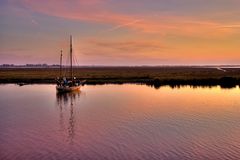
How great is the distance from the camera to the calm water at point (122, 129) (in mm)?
26031

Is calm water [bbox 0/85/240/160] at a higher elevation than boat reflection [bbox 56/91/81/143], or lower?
higher

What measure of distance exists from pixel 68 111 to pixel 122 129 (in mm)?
15928

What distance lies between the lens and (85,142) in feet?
96.1

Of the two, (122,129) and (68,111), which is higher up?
(122,129)

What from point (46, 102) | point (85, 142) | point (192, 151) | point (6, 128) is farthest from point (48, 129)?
point (46, 102)

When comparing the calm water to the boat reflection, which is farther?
the boat reflection

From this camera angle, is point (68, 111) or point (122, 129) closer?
point (122, 129)

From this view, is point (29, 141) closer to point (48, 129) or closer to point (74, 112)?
point (48, 129)

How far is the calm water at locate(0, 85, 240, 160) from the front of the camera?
2603 cm

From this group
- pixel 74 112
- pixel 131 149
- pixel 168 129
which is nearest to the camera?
pixel 131 149

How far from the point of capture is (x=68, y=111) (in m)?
48.9

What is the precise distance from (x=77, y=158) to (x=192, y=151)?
7.74 m

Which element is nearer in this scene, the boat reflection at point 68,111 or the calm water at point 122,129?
the calm water at point 122,129

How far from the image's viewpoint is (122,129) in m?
34.4
